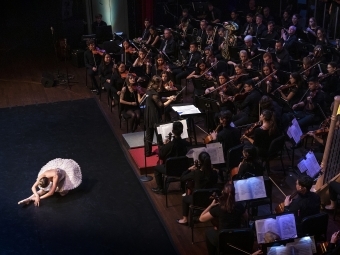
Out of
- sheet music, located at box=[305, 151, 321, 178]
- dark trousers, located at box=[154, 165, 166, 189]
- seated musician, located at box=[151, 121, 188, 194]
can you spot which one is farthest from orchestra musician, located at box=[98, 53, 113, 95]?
sheet music, located at box=[305, 151, 321, 178]

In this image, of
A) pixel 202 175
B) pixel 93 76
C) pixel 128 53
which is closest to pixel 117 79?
pixel 93 76

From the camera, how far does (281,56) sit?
11.3m

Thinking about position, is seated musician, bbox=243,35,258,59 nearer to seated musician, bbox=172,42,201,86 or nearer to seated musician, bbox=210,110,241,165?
seated musician, bbox=172,42,201,86

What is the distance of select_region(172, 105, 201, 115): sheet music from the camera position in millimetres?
8602

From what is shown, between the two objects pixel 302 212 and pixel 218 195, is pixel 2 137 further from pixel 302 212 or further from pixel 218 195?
pixel 302 212

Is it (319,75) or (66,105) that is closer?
(319,75)

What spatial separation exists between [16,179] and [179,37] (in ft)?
23.8

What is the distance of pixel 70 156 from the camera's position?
9023 mm

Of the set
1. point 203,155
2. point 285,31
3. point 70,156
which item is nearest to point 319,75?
point 285,31

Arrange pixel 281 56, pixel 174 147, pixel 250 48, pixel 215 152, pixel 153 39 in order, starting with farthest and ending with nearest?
pixel 153 39 < pixel 250 48 < pixel 281 56 < pixel 174 147 < pixel 215 152

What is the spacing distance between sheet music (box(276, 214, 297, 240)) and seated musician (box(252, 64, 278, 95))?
4.55m

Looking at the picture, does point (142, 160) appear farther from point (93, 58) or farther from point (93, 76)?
point (93, 58)

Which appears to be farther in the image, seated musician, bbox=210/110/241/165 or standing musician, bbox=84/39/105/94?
standing musician, bbox=84/39/105/94

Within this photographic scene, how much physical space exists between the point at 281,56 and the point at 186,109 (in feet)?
11.9
